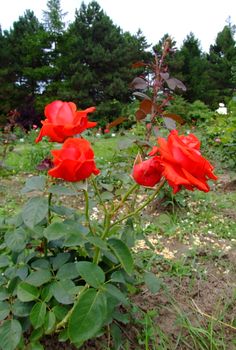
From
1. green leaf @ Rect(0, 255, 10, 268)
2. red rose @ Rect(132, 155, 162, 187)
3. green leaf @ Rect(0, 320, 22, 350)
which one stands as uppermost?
red rose @ Rect(132, 155, 162, 187)

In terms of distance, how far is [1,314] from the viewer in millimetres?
954

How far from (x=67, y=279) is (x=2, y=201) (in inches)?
83.8

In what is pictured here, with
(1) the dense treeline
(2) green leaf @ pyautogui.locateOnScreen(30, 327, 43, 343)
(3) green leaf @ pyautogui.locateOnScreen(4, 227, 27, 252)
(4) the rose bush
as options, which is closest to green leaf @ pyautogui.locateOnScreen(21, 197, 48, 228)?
(4) the rose bush

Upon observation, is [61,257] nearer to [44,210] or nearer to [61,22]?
[44,210]

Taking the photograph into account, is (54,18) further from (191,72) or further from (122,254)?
(122,254)

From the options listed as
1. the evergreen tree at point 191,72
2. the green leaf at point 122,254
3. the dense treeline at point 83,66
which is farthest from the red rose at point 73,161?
the evergreen tree at point 191,72

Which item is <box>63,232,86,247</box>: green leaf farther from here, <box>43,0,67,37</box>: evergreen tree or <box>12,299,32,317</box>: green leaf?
<box>43,0,67,37</box>: evergreen tree

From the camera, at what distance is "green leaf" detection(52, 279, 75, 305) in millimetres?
910

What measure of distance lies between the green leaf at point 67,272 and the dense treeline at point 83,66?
1486 centimetres

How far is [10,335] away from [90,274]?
279 millimetres

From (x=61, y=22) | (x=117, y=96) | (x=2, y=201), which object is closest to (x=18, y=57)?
(x=61, y=22)

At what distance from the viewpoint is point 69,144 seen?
0.77 m

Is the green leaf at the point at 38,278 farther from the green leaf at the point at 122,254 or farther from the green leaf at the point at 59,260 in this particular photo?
the green leaf at the point at 122,254

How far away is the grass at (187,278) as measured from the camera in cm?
126
